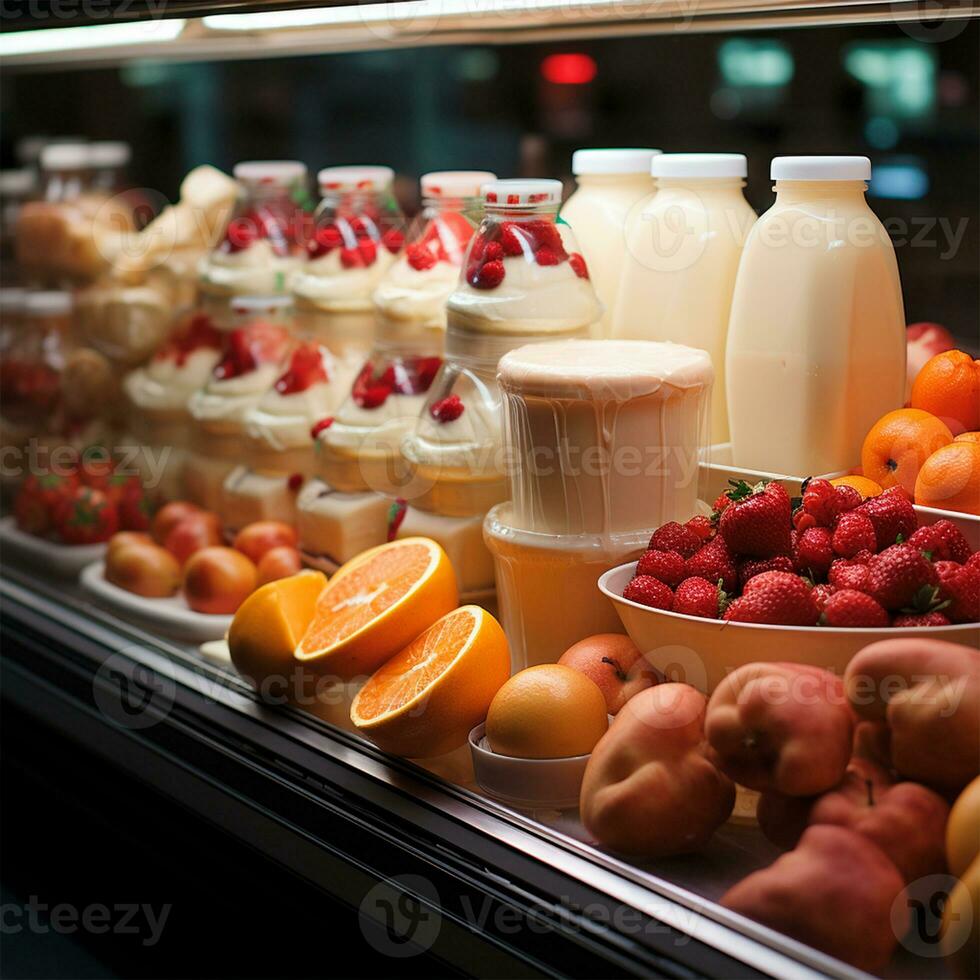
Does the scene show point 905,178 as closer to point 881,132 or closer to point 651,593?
point 881,132

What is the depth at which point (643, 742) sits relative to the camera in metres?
1.14

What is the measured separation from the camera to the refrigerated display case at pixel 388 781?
3.63 ft

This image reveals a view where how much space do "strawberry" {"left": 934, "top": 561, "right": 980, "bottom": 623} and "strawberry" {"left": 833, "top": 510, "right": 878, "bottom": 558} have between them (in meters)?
0.08

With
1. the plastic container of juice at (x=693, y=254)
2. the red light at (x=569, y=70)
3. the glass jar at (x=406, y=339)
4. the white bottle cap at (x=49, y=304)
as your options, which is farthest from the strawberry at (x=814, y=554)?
the red light at (x=569, y=70)

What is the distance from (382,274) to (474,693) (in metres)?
0.88

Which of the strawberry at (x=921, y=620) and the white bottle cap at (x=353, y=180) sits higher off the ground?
the white bottle cap at (x=353, y=180)

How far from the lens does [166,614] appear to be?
199 centimetres

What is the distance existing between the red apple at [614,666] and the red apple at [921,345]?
0.58 metres

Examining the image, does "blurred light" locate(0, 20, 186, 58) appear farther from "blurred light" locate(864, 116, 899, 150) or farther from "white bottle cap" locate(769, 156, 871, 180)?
"blurred light" locate(864, 116, 899, 150)

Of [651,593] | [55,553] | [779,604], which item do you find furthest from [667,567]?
[55,553]

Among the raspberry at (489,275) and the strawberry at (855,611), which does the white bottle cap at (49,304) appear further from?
the strawberry at (855,611)

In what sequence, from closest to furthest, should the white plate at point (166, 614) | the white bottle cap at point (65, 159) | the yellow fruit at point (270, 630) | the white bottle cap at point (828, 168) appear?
1. the white bottle cap at point (828, 168)
2. the yellow fruit at point (270, 630)
3. the white plate at point (166, 614)
4. the white bottle cap at point (65, 159)

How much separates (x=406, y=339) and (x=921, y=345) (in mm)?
731

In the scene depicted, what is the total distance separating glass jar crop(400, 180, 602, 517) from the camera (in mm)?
1638
